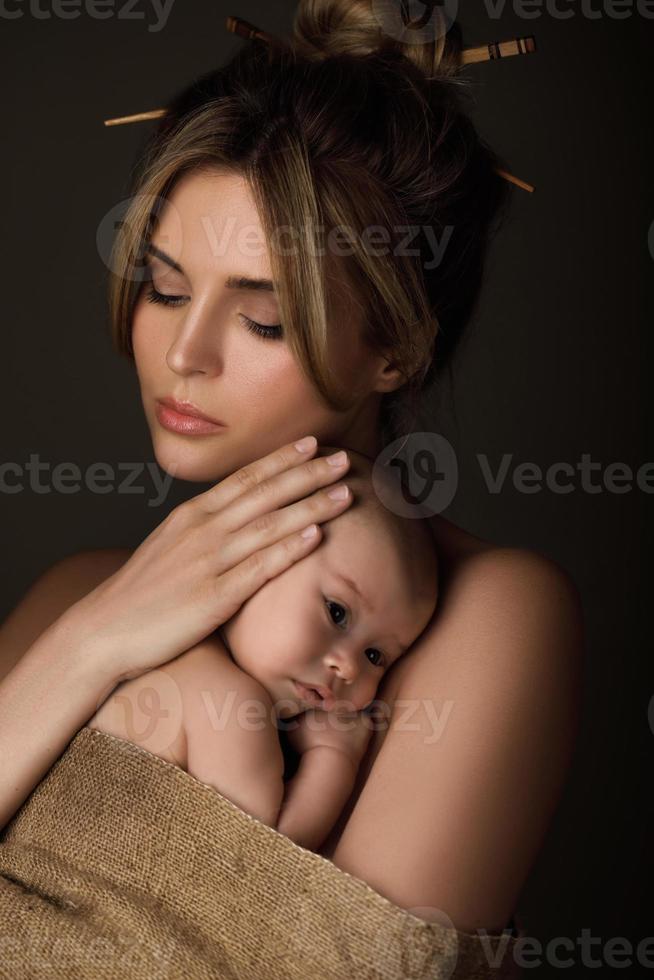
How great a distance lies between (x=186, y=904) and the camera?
5.57 ft

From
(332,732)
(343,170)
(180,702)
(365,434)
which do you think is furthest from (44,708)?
(343,170)

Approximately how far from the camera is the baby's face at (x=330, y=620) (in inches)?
73.2

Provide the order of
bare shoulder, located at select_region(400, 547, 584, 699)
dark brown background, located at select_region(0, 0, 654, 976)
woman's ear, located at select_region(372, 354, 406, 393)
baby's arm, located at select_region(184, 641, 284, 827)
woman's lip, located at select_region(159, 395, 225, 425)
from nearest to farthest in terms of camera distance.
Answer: baby's arm, located at select_region(184, 641, 284, 827)
bare shoulder, located at select_region(400, 547, 584, 699)
woman's lip, located at select_region(159, 395, 225, 425)
woman's ear, located at select_region(372, 354, 406, 393)
dark brown background, located at select_region(0, 0, 654, 976)

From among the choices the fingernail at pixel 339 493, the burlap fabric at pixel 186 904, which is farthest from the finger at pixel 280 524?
the burlap fabric at pixel 186 904

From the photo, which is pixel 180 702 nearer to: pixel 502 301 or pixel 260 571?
pixel 260 571

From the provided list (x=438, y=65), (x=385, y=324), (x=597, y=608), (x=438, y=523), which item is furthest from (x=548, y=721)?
(x=597, y=608)

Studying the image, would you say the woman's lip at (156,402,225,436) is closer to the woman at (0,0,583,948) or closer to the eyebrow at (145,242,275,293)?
the woman at (0,0,583,948)

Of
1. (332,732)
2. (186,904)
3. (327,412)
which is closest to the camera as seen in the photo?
(186,904)

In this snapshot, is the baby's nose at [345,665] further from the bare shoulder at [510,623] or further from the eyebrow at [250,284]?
the eyebrow at [250,284]

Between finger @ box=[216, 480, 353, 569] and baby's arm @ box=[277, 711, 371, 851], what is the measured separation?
27 cm

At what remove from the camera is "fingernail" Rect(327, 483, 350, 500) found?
1937mm

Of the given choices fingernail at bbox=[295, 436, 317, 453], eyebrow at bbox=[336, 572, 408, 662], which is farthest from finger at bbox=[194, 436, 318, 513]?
eyebrow at bbox=[336, 572, 408, 662]

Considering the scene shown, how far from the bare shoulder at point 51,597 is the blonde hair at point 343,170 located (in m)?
0.45

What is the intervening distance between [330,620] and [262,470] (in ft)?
0.92
